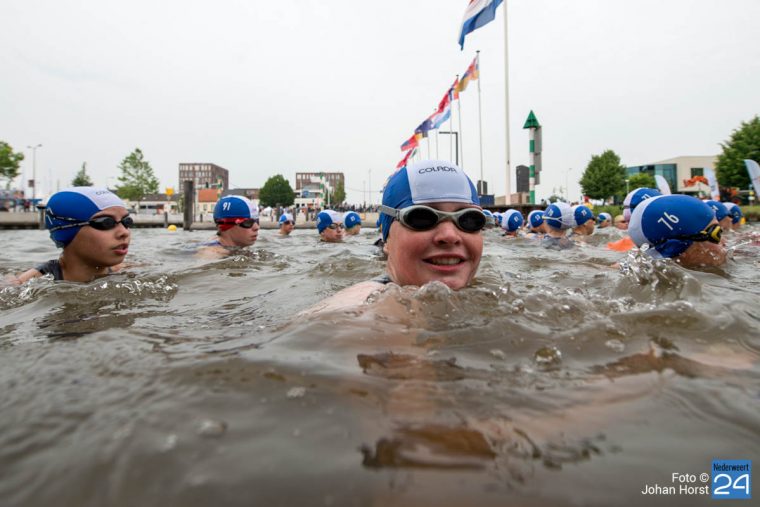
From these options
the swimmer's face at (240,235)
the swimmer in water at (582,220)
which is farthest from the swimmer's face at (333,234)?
the swimmer in water at (582,220)

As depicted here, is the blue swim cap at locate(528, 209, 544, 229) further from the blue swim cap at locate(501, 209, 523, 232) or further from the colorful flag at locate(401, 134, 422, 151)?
the colorful flag at locate(401, 134, 422, 151)

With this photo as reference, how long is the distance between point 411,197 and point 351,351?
1434mm

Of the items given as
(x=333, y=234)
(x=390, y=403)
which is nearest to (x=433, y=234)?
(x=390, y=403)

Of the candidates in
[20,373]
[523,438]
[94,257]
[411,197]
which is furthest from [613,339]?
[94,257]

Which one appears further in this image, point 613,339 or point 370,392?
point 613,339

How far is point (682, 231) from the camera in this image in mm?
4590

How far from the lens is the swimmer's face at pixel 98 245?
4.84 m

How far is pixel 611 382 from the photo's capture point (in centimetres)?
173

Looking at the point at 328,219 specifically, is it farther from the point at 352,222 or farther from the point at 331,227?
the point at 352,222

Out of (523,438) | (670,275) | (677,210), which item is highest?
(677,210)

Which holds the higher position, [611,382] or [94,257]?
[94,257]

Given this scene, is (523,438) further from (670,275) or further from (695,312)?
(670,275)

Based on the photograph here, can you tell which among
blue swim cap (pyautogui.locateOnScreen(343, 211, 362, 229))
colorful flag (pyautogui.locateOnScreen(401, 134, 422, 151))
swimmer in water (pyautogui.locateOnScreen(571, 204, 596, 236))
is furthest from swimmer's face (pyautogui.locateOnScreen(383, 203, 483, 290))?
colorful flag (pyautogui.locateOnScreen(401, 134, 422, 151))

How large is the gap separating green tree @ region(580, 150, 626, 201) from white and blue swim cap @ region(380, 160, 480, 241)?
74.2 metres
